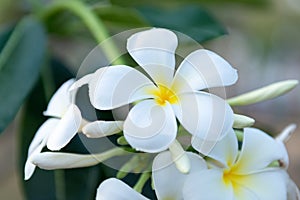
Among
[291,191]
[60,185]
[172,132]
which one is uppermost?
[172,132]

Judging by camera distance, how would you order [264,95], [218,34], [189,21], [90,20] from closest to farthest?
[264,95] → [90,20] → [218,34] → [189,21]

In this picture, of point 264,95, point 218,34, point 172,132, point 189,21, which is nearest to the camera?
point 172,132

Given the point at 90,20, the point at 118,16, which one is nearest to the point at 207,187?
the point at 90,20

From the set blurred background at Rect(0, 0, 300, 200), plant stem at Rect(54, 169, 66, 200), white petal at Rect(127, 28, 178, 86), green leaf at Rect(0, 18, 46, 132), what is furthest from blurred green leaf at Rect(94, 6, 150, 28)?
white petal at Rect(127, 28, 178, 86)

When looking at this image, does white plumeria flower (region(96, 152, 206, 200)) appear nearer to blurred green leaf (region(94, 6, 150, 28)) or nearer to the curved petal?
the curved petal

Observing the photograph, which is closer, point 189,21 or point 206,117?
point 206,117

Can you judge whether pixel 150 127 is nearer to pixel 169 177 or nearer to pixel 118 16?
pixel 169 177

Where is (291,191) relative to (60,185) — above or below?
above

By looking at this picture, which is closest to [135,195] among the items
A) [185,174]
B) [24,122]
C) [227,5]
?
[185,174]
